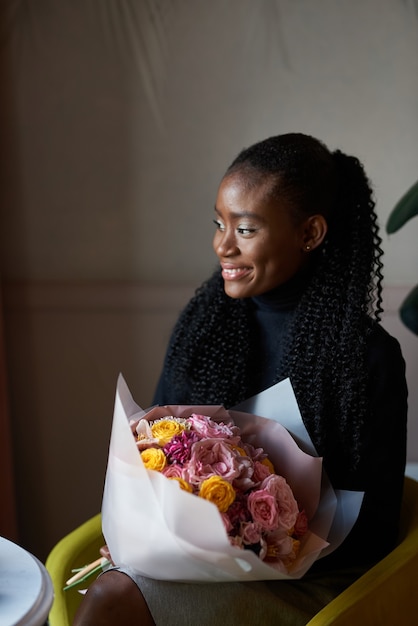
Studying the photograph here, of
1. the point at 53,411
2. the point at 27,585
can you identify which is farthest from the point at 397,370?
the point at 53,411

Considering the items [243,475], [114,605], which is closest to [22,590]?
[114,605]

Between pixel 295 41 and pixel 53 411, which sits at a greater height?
pixel 295 41

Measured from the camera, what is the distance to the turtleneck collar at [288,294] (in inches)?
72.9

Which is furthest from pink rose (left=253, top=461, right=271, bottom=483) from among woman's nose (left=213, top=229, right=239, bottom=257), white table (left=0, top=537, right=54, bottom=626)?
woman's nose (left=213, top=229, right=239, bottom=257)

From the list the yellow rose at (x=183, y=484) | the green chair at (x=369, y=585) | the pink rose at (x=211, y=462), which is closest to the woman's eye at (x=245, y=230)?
the pink rose at (x=211, y=462)

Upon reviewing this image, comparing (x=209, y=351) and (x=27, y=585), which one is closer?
(x=27, y=585)

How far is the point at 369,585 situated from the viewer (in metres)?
1.48

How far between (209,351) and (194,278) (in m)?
0.60

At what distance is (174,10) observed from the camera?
7.88 ft

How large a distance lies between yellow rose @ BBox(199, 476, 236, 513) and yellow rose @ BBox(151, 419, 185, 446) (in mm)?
136

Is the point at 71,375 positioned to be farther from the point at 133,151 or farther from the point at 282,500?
the point at 282,500

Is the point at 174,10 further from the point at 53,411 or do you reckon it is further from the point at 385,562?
the point at 385,562

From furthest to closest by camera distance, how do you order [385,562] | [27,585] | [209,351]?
[209,351] → [385,562] → [27,585]

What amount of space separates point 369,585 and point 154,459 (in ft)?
1.63
